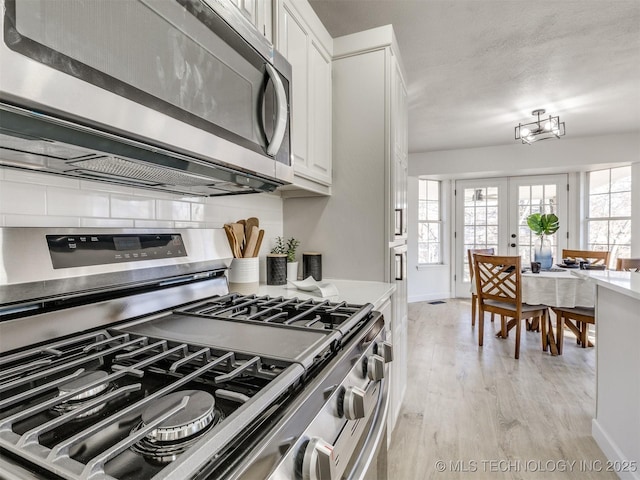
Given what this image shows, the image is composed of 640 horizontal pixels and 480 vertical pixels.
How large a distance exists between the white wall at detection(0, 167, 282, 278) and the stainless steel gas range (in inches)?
2.4

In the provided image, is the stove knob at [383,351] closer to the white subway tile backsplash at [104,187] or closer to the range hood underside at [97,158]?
the range hood underside at [97,158]

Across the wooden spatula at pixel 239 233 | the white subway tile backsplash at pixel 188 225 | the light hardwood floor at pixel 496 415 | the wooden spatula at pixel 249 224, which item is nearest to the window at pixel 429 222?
the light hardwood floor at pixel 496 415

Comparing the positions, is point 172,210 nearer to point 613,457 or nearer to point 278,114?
point 278,114

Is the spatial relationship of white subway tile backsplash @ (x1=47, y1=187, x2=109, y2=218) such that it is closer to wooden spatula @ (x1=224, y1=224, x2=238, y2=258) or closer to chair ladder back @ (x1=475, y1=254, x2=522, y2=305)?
wooden spatula @ (x1=224, y1=224, x2=238, y2=258)

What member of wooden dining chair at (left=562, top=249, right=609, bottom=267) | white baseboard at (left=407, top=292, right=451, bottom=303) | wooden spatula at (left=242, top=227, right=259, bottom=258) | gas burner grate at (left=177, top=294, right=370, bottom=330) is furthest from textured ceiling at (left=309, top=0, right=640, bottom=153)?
white baseboard at (left=407, top=292, right=451, bottom=303)

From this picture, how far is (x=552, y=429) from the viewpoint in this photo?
1911mm

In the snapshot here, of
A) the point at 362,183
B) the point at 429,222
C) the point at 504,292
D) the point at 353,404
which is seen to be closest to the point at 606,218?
the point at 429,222

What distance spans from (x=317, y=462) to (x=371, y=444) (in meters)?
0.44

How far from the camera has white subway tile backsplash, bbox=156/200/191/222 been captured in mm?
1163

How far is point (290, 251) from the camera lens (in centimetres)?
189

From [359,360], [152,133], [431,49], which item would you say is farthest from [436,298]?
[152,133]

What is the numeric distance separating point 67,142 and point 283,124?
60 centimetres

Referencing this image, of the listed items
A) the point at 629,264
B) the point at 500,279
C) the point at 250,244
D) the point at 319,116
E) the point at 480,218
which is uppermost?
the point at 319,116

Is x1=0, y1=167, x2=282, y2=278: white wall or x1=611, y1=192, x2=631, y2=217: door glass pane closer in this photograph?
x1=0, y1=167, x2=282, y2=278: white wall
